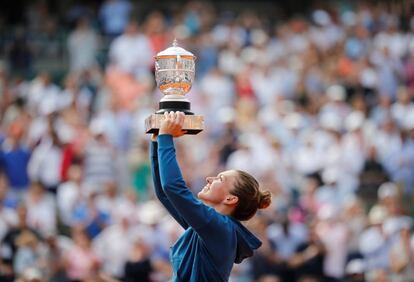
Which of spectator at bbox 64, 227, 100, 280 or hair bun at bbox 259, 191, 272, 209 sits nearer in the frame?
hair bun at bbox 259, 191, 272, 209

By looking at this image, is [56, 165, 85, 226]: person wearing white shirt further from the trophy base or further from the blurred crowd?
the trophy base

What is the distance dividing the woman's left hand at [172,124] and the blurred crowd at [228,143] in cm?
552

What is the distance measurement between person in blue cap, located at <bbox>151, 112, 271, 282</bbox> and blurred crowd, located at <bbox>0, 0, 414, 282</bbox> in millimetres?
5231

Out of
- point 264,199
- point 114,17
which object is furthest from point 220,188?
point 114,17

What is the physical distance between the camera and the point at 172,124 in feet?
20.3

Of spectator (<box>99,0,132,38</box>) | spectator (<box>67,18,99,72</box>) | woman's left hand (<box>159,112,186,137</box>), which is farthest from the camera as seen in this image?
spectator (<box>99,0,132,38</box>)

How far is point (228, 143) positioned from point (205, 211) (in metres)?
10.2

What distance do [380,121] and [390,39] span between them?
142 inches

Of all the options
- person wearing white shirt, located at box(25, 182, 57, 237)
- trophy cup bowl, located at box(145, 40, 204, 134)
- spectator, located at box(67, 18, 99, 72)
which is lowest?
person wearing white shirt, located at box(25, 182, 57, 237)

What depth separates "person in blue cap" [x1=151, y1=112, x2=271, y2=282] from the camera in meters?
6.10

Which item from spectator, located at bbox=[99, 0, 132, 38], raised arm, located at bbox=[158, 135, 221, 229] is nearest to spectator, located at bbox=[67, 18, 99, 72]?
spectator, located at bbox=[99, 0, 132, 38]

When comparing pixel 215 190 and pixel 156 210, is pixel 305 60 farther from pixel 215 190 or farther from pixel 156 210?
pixel 215 190

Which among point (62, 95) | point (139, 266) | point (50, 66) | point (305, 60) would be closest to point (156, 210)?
point (139, 266)

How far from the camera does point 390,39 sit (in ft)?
68.6
